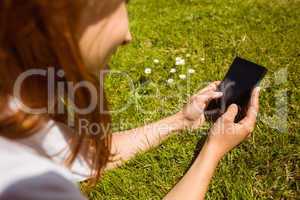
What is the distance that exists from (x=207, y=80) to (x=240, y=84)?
1.76 ft

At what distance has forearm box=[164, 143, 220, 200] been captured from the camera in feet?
5.66

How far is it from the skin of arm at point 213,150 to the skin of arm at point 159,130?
0.67ft

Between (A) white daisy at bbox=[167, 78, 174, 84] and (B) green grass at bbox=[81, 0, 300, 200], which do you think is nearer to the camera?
(B) green grass at bbox=[81, 0, 300, 200]

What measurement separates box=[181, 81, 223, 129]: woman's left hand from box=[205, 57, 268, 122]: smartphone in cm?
4

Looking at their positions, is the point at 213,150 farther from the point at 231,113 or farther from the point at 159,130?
the point at 159,130

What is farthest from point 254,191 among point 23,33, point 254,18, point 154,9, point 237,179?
point 154,9

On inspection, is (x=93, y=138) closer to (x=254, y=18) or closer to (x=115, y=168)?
(x=115, y=168)

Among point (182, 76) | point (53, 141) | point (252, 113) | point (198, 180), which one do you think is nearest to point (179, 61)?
point (182, 76)

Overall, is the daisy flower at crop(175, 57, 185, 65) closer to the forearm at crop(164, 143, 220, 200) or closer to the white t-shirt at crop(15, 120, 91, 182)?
the forearm at crop(164, 143, 220, 200)

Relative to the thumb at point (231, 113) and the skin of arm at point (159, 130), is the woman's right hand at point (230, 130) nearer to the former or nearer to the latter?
the thumb at point (231, 113)

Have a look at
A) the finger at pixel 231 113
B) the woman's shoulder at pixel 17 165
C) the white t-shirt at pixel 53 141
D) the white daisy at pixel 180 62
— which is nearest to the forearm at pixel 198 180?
the finger at pixel 231 113

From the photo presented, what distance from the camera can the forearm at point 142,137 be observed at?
2199 mm

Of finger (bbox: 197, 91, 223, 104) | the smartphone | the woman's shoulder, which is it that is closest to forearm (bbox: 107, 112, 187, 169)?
finger (bbox: 197, 91, 223, 104)

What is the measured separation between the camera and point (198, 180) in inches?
70.6
